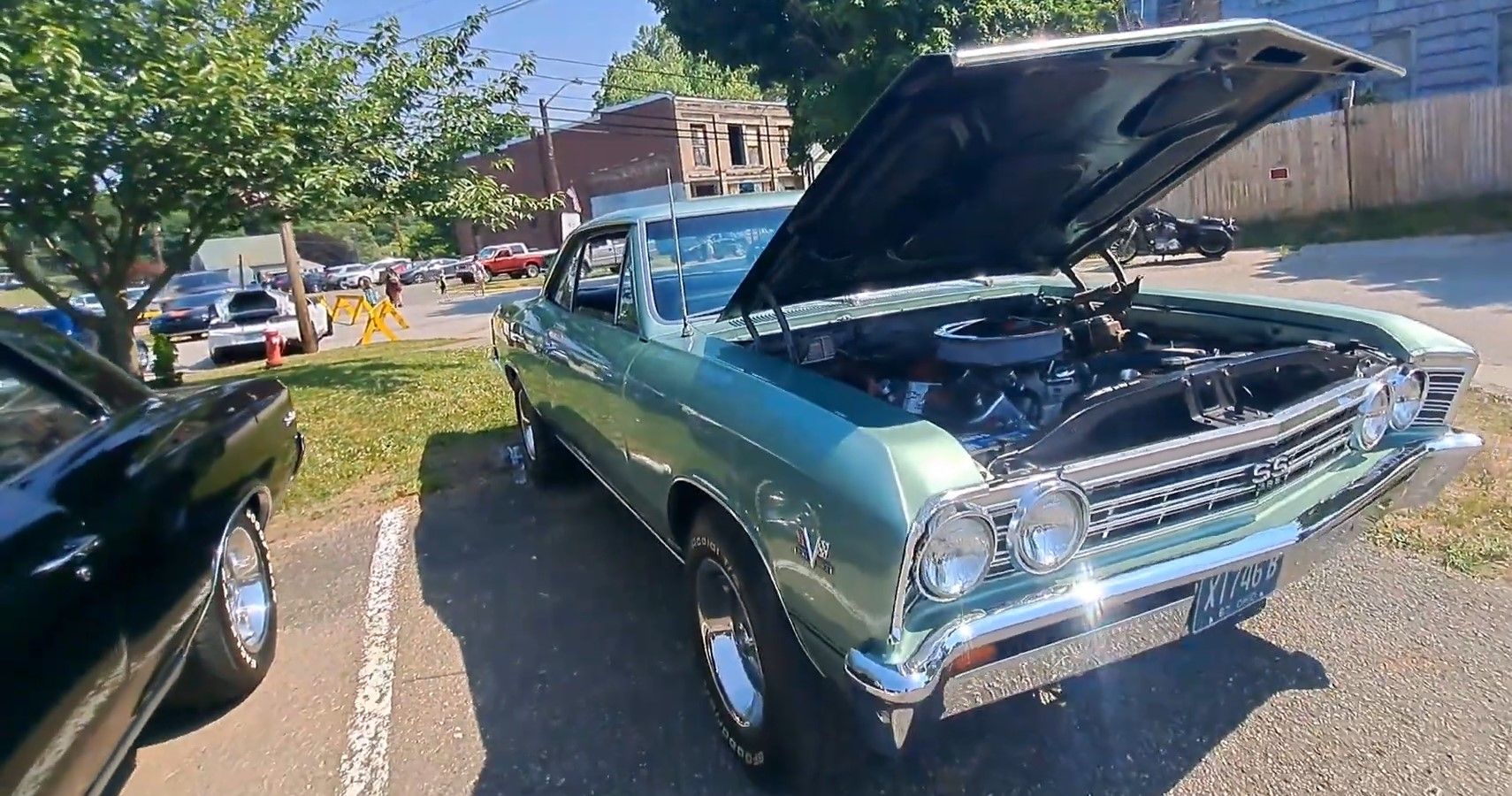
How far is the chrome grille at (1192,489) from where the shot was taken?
2.12 m

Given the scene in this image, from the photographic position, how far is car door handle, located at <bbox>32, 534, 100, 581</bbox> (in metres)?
2.10

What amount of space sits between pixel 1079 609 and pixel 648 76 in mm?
57454

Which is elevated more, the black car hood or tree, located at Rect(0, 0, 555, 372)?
tree, located at Rect(0, 0, 555, 372)

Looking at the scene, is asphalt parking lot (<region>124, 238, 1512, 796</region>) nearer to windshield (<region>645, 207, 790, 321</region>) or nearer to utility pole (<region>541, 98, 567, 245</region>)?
windshield (<region>645, 207, 790, 321</region>)

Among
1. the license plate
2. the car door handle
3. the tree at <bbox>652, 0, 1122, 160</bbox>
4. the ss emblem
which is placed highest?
the tree at <bbox>652, 0, 1122, 160</bbox>

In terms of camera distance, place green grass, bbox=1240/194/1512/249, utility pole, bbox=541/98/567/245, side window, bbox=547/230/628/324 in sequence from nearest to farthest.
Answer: side window, bbox=547/230/628/324
green grass, bbox=1240/194/1512/249
utility pole, bbox=541/98/567/245

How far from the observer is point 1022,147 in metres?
2.98

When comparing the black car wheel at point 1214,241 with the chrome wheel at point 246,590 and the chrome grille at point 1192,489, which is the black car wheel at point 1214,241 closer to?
the chrome grille at point 1192,489

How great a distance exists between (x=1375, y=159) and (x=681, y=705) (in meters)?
19.2

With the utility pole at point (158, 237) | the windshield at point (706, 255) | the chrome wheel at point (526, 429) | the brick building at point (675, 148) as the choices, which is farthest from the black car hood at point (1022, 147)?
the brick building at point (675, 148)

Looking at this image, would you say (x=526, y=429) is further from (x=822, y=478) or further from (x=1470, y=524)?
(x=1470, y=524)

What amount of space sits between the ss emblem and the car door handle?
9.77 ft

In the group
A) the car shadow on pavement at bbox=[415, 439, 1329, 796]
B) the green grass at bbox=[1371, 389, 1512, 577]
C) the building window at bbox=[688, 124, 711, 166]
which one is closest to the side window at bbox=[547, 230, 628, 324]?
the car shadow on pavement at bbox=[415, 439, 1329, 796]

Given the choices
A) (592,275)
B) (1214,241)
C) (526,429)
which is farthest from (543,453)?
(1214,241)
